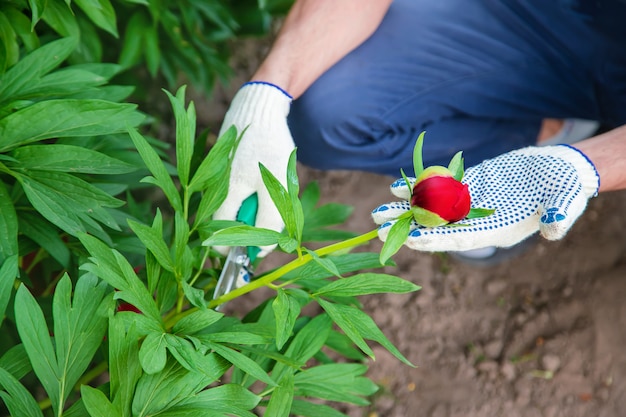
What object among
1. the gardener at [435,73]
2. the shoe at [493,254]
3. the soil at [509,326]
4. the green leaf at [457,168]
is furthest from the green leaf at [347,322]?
the shoe at [493,254]

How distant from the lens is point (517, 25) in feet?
4.65

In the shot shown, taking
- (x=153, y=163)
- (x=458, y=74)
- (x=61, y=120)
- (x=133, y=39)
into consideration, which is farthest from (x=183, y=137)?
(x=458, y=74)

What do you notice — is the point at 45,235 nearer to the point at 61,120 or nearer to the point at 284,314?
the point at 61,120

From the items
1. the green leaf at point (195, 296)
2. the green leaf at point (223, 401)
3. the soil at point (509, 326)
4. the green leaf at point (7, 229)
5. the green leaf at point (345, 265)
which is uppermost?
the green leaf at point (7, 229)

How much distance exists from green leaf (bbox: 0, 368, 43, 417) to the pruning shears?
0.87ft

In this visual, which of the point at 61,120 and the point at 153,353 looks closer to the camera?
the point at 153,353

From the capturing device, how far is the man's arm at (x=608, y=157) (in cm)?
106

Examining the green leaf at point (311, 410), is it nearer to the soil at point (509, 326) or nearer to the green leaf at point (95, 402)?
the green leaf at point (95, 402)

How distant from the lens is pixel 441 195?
28.0 inches

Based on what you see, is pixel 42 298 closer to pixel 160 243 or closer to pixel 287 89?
pixel 160 243

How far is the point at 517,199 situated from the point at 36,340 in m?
0.65

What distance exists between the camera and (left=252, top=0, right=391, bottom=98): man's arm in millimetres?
1219

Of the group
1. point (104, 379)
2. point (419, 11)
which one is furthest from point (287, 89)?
point (104, 379)

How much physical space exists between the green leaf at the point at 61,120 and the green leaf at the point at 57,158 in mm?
16
